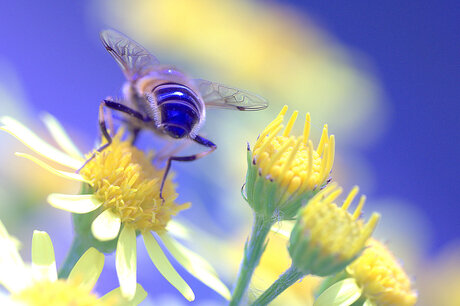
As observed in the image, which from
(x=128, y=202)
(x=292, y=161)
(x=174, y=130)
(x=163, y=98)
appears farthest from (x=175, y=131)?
(x=292, y=161)

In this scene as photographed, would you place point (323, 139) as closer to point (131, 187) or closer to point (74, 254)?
point (131, 187)

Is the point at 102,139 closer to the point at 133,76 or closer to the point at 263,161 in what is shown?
the point at 133,76

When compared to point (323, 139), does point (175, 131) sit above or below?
below

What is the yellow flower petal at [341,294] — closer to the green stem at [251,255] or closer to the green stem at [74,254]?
the green stem at [251,255]

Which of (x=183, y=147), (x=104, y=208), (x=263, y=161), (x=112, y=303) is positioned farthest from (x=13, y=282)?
A: (x=183, y=147)

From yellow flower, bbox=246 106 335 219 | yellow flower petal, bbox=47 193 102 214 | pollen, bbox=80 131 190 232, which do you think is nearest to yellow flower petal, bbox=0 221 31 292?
Answer: yellow flower petal, bbox=47 193 102 214

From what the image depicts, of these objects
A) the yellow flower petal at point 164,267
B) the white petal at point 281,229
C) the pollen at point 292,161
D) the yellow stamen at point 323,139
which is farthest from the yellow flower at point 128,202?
the yellow stamen at point 323,139
